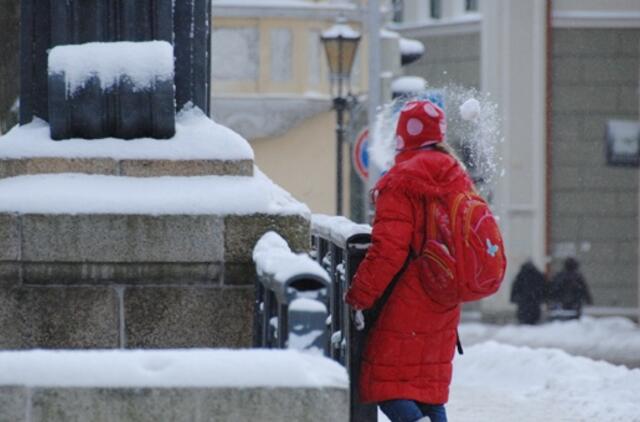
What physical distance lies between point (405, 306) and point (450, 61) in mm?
27265

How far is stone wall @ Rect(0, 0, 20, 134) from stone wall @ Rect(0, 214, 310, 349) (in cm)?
705

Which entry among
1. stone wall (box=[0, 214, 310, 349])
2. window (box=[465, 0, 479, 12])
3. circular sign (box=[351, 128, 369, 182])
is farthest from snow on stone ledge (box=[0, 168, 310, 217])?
window (box=[465, 0, 479, 12])

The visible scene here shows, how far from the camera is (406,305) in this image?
24.7 ft

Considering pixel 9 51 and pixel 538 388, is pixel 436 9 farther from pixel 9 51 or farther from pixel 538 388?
pixel 9 51

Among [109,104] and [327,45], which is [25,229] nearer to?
[109,104]

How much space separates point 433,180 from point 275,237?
0.59 m

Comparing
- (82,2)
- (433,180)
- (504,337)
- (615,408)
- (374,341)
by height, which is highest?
(82,2)

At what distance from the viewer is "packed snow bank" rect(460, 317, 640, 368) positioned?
2455 centimetres

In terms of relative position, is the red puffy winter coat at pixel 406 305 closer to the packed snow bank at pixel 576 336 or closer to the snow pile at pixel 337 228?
the snow pile at pixel 337 228

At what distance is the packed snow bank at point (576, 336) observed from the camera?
2455 cm

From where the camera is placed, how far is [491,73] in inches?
1298

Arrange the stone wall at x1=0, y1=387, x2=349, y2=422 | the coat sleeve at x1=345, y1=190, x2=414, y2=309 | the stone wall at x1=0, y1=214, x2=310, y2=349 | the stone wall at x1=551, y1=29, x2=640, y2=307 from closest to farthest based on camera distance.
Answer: the stone wall at x1=0, y1=387, x2=349, y2=422 → the coat sleeve at x1=345, y1=190, x2=414, y2=309 → the stone wall at x1=0, y1=214, x2=310, y2=349 → the stone wall at x1=551, y1=29, x2=640, y2=307

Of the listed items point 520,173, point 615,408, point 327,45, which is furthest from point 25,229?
point 520,173

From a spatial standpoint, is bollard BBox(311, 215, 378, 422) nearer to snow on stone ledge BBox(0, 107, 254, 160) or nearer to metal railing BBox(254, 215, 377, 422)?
metal railing BBox(254, 215, 377, 422)
